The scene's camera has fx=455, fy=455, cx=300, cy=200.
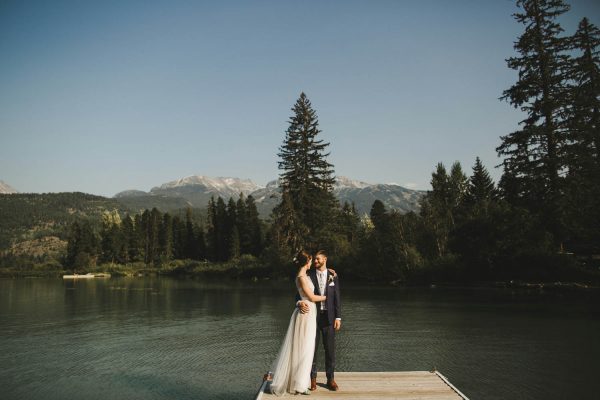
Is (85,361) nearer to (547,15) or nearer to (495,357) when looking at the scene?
(495,357)

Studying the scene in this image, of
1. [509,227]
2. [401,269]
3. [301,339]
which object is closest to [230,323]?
[301,339]

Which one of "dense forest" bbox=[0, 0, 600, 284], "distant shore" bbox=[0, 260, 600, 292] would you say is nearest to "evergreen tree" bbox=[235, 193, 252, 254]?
"distant shore" bbox=[0, 260, 600, 292]

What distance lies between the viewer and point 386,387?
24.5ft

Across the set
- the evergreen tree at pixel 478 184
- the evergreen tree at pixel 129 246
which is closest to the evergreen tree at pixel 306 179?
the evergreen tree at pixel 478 184

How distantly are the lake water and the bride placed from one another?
1698mm

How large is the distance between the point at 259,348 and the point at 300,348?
6.17m

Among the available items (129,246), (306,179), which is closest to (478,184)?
(306,179)

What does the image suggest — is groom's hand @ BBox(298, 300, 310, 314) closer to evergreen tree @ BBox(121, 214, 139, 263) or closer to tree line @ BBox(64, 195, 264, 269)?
tree line @ BBox(64, 195, 264, 269)

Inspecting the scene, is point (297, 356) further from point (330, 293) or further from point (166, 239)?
point (166, 239)

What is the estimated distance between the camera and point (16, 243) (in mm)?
195000

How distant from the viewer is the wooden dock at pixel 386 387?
7043 millimetres

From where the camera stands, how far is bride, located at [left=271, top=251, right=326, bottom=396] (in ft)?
23.9

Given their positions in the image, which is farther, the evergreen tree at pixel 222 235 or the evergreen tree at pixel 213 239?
the evergreen tree at pixel 213 239

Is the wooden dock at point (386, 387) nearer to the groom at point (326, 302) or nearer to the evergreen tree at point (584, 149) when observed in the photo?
the groom at point (326, 302)
